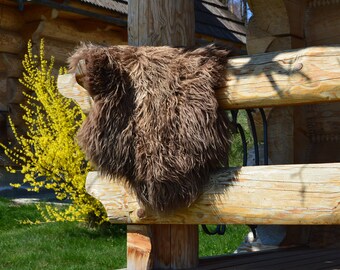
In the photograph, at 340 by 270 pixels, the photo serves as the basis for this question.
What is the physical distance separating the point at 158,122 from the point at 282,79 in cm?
58

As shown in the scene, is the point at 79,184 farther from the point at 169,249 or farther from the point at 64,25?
the point at 64,25

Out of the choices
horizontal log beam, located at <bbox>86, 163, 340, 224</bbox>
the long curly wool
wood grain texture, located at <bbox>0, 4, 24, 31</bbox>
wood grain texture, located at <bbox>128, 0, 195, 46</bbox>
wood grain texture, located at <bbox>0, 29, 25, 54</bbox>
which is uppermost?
wood grain texture, located at <bbox>0, 4, 24, 31</bbox>

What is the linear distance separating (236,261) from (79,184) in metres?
2.82

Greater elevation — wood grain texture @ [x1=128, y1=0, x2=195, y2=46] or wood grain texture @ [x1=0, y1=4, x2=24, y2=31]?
wood grain texture @ [x1=0, y1=4, x2=24, y2=31]

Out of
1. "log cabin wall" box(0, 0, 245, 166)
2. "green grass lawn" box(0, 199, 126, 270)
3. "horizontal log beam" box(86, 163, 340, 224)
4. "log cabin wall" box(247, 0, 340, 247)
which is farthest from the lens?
"log cabin wall" box(0, 0, 245, 166)

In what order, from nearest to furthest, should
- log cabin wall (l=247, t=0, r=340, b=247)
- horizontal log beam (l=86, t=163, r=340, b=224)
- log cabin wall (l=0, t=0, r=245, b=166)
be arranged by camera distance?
horizontal log beam (l=86, t=163, r=340, b=224) < log cabin wall (l=247, t=0, r=340, b=247) < log cabin wall (l=0, t=0, r=245, b=166)

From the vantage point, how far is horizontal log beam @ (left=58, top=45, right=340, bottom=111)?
3.01 meters

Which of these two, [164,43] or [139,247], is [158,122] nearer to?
[164,43]

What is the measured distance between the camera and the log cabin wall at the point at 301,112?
4.47 m

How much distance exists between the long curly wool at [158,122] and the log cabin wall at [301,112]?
1288 millimetres

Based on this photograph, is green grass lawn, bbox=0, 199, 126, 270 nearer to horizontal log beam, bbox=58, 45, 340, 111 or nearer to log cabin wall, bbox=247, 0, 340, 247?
log cabin wall, bbox=247, 0, 340, 247

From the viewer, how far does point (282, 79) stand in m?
3.11

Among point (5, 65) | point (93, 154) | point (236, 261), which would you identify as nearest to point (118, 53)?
point (93, 154)

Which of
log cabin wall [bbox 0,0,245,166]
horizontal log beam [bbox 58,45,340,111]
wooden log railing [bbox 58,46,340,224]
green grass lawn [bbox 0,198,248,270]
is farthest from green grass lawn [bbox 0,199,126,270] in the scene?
horizontal log beam [bbox 58,45,340,111]
